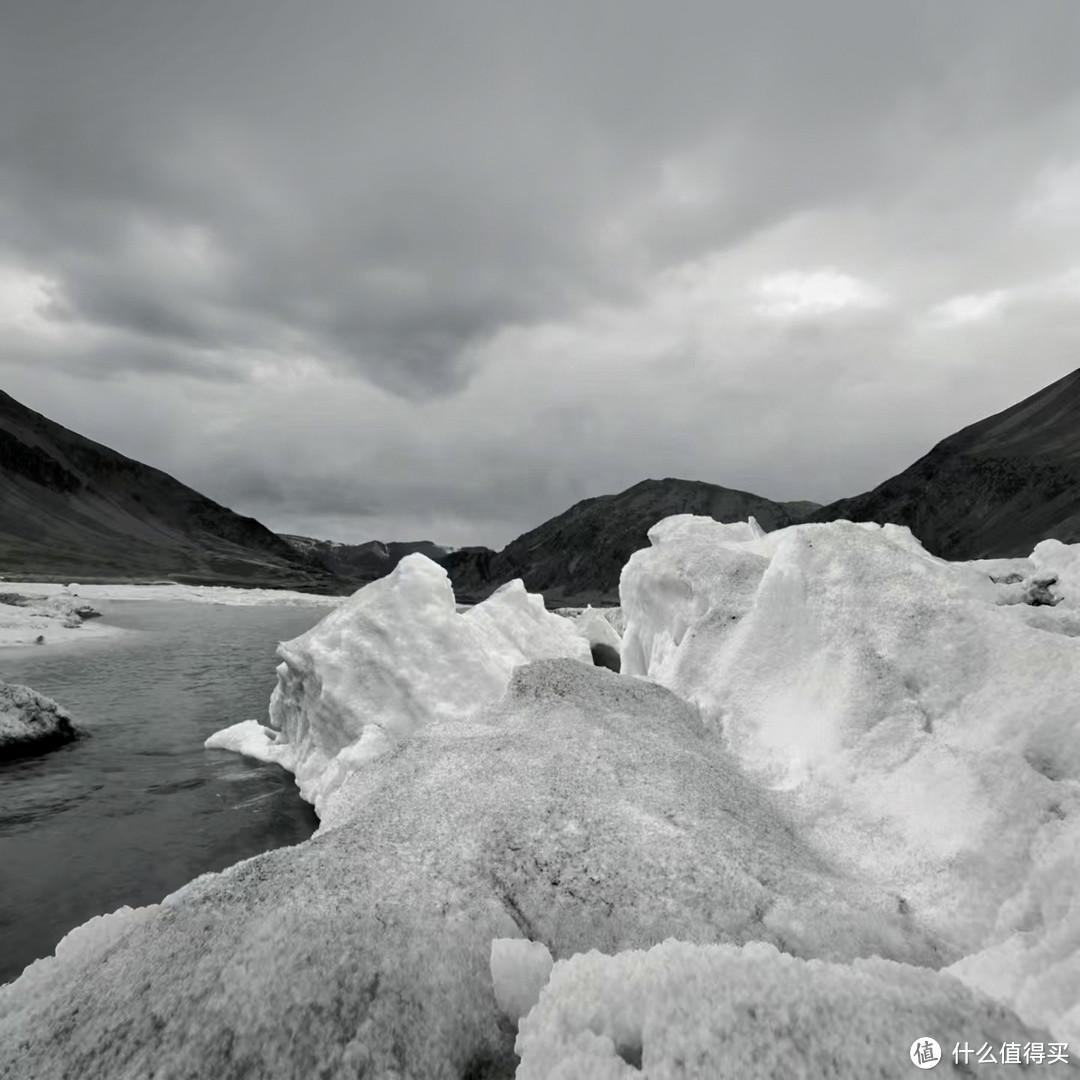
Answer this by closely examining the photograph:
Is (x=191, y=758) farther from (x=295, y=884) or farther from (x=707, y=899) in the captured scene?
(x=707, y=899)

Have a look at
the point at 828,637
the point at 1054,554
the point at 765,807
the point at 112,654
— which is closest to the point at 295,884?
the point at 765,807

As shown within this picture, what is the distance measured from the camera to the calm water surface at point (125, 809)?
31.3 ft

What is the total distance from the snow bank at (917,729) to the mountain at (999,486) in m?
130

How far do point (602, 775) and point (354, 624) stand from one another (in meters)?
9.27

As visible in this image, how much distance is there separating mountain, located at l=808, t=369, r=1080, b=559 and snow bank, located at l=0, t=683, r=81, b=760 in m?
137

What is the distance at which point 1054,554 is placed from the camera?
21656 millimetres

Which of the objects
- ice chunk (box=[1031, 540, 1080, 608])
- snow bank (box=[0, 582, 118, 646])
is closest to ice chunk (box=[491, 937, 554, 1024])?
ice chunk (box=[1031, 540, 1080, 608])

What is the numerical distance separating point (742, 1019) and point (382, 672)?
12.2 metres

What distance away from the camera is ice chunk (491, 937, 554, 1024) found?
3811 millimetres

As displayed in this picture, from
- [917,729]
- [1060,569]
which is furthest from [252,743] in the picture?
[1060,569]

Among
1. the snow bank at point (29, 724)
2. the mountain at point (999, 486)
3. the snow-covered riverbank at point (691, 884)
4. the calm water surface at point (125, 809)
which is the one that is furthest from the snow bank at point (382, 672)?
the mountain at point (999, 486)

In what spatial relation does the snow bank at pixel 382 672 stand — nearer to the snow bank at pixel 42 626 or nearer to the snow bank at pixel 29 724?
the snow bank at pixel 29 724

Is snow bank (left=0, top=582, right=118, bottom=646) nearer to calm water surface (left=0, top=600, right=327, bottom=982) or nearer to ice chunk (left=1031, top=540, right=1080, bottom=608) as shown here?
calm water surface (left=0, top=600, right=327, bottom=982)

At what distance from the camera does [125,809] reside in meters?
13.1
